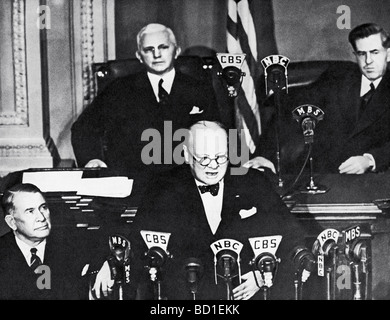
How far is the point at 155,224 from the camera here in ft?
17.8

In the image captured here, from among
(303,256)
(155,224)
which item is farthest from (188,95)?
(303,256)

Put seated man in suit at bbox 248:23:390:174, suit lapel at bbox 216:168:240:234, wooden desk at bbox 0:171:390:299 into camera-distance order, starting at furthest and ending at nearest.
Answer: seated man in suit at bbox 248:23:390:174 → suit lapel at bbox 216:168:240:234 → wooden desk at bbox 0:171:390:299

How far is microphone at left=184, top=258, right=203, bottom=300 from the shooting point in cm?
534

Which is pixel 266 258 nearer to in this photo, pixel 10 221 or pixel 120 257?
pixel 120 257

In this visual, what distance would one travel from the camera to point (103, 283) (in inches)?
215

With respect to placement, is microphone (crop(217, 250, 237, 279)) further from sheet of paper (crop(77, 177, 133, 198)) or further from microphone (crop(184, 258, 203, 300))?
sheet of paper (crop(77, 177, 133, 198))

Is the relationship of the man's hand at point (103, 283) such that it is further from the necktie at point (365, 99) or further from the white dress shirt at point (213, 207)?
the necktie at point (365, 99)

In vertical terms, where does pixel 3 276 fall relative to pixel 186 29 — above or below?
below

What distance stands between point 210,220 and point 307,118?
86 cm

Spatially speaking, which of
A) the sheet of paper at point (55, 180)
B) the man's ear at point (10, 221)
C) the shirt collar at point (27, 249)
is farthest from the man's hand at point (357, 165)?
the man's ear at point (10, 221)

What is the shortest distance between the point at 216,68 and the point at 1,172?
1.46 metres

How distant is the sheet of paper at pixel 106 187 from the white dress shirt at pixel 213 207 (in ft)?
1.42

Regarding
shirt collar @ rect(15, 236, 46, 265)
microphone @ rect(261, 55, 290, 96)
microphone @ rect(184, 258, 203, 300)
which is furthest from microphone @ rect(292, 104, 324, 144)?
shirt collar @ rect(15, 236, 46, 265)
